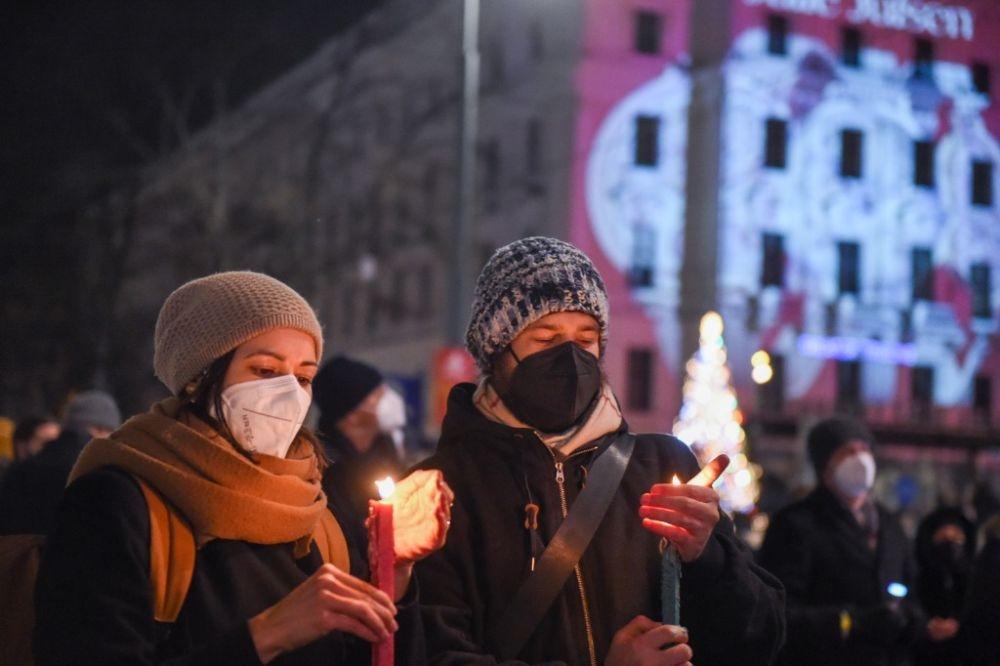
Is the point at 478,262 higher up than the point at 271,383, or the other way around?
the point at 478,262

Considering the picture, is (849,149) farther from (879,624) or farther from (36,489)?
(36,489)

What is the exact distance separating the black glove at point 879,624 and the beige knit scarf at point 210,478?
376 cm

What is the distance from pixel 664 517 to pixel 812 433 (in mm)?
4152

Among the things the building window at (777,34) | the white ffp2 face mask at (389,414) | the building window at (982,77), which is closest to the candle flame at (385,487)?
the white ffp2 face mask at (389,414)

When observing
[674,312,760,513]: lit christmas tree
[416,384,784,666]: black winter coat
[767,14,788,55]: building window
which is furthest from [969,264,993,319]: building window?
Result: [416,384,784,666]: black winter coat

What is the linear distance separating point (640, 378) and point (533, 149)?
739 cm

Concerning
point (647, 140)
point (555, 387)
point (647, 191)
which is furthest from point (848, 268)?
point (555, 387)

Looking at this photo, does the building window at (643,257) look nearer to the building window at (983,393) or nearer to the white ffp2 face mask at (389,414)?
the building window at (983,393)

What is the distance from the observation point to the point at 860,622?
21.3 ft

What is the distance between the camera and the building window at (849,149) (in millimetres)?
48531

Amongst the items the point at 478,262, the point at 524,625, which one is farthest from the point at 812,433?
the point at 478,262

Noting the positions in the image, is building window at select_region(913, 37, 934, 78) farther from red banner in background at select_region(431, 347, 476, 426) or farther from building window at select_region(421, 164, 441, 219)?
red banner in background at select_region(431, 347, 476, 426)

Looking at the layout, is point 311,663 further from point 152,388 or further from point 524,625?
point 152,388

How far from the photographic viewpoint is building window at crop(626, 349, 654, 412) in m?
45.7
